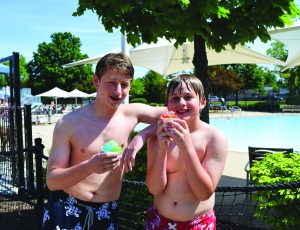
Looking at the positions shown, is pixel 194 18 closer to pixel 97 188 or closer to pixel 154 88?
pixel 97 188

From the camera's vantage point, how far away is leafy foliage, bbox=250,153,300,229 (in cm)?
348

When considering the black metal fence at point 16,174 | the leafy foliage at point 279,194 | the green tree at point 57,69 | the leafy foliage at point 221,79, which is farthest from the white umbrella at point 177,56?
the green tree at point 57,69

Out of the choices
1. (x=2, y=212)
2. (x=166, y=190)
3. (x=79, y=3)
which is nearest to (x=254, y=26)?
(x=79, y=3)

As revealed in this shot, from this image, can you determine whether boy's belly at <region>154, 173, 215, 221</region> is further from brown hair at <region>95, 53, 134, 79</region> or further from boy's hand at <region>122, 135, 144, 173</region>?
brown hair at <region>95, 53, 134, 79</region>

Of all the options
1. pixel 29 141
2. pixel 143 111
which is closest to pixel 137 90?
pixel 29 141

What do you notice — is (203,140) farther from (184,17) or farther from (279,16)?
(279,16)

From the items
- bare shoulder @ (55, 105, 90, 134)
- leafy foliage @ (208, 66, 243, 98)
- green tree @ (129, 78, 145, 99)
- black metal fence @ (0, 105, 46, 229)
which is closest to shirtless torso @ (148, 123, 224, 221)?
bare shoulder @ (55, 105, 90, 134)

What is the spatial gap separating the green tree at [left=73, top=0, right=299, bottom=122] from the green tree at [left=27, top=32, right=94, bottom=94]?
54289 millimetres

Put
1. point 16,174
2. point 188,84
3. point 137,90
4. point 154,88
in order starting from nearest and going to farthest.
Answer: point 188,84, point 16,174, point 137,90, point 154,88

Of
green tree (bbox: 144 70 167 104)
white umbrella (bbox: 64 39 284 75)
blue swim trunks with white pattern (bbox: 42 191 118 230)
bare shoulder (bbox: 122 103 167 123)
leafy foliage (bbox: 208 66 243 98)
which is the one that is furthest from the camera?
green tree (bbox: 144 70 167 104)

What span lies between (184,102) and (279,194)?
2040 millimetres

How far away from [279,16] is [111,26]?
2112 mm

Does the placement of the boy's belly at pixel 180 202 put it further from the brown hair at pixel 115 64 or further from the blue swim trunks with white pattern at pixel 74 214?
the brown hair at pixel 115 64

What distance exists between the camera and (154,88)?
52000mm
